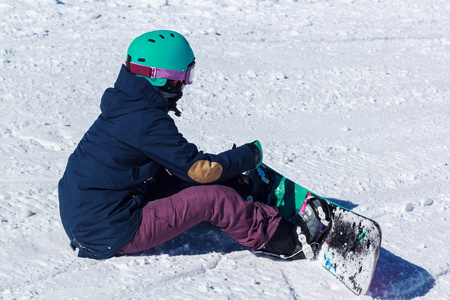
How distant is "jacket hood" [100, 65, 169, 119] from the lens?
3.05 m

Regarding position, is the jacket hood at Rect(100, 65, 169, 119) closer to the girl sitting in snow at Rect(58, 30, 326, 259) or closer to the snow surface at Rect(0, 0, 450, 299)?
the girl sitting in snow at Rect(58, 30, 326, 259)

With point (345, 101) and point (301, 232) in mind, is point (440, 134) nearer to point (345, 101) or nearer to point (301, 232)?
point (345, 101)

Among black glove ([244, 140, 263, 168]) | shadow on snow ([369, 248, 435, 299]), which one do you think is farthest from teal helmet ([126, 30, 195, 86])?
shadow on snow ([369, 248, 435, 299])

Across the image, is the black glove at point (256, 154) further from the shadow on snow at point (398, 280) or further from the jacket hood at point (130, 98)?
the shadow on snow at point (398, 280)

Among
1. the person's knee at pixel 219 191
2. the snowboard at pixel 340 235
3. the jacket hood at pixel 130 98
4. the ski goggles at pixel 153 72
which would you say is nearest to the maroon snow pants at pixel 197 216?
the person's knee at pixel 219 191

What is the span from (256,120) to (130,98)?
2510 mm

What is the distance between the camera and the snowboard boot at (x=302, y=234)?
3.31 m

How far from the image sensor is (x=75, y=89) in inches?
223

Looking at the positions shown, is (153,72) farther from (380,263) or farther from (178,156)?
(380,263)

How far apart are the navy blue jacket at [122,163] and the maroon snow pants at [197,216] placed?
0.06 m

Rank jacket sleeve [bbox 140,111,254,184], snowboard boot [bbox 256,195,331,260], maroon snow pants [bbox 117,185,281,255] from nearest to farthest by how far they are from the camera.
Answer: jacket sleeve [bbox 140,111,254,184] < maroon snow pants [bbox 117,185,281,255] < snowboard boot [bbox 256,195,331,260]

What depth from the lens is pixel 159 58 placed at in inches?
125

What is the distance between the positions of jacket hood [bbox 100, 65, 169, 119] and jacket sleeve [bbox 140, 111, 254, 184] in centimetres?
8

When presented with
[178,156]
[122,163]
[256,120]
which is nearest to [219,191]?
[178,156]
